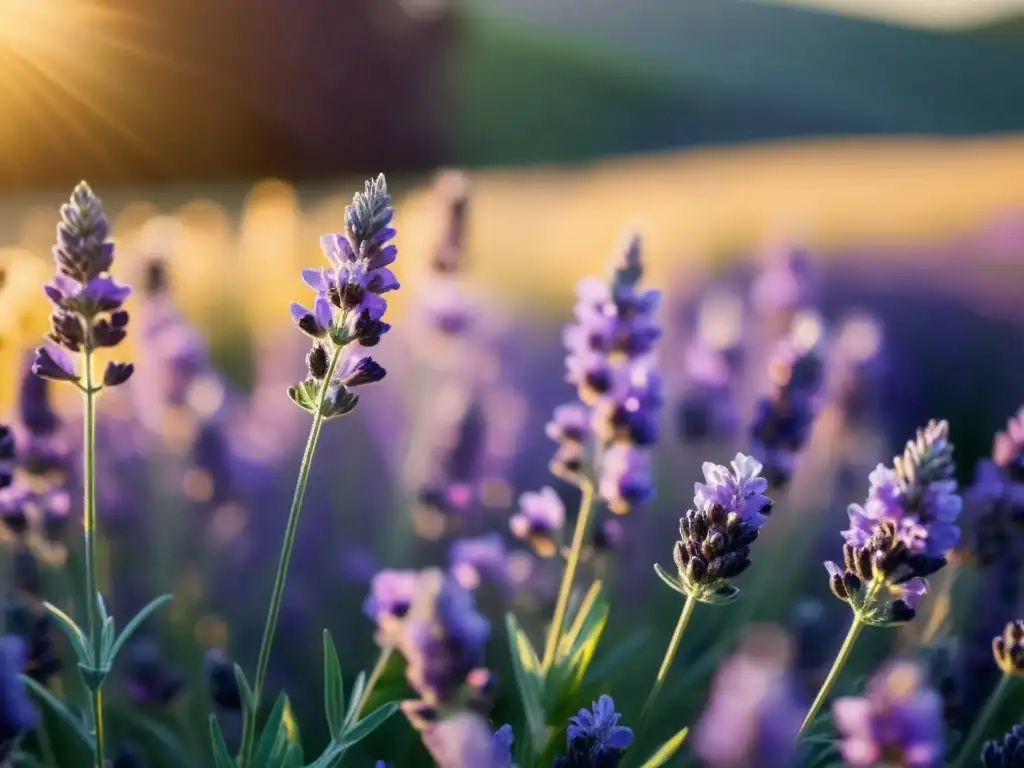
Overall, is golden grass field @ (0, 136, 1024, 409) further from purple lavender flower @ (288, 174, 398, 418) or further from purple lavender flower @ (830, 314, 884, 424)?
purple lavender flower @ (288, 174, 398, 418)

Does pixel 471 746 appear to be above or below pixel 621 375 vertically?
below

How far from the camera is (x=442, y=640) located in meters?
1.72

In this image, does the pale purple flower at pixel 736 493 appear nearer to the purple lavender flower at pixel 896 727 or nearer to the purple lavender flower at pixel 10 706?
the purple lavender flower at pixel 896 727

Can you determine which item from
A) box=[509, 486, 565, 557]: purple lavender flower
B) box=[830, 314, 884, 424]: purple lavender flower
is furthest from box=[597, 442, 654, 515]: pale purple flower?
box=[830, 314, 884, 424]: purple lavender flower

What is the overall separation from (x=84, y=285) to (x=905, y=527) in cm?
144

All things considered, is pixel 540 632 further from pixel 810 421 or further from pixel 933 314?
pixel 933 314

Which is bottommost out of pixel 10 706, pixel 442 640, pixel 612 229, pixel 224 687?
pixel 224 687

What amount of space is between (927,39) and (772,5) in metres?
6.66

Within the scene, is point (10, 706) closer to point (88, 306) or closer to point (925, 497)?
point (88, 306)

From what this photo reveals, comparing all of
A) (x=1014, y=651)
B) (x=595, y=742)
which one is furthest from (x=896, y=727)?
(x=1014, y=651)

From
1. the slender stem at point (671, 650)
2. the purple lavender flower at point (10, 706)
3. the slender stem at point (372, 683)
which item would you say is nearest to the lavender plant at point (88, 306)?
the purple lavender flower at point (10, 706)

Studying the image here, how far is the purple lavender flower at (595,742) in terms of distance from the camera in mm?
1642

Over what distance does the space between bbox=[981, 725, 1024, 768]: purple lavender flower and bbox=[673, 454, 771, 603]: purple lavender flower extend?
1.83 ft

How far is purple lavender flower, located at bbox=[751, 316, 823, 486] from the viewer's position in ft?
8.52
